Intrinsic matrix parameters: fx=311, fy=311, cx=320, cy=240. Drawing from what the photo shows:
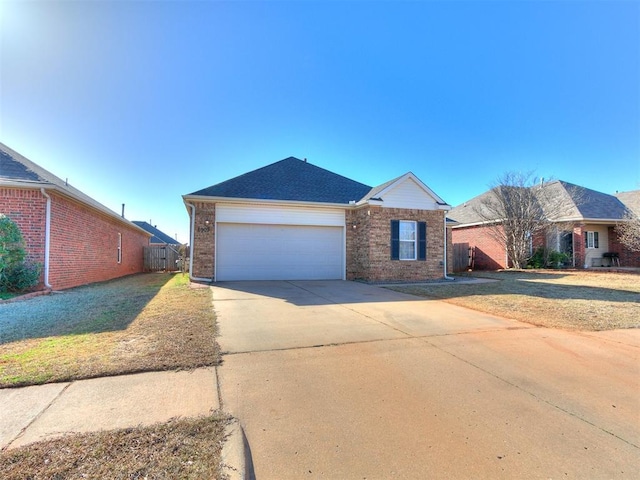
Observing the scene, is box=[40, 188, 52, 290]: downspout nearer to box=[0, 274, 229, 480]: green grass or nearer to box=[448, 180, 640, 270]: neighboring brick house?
box=[0, 274, 229, 480]: green grass

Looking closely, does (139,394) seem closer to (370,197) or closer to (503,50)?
(370,197)

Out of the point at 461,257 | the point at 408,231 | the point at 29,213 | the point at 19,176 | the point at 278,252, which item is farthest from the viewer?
the point at 461,257

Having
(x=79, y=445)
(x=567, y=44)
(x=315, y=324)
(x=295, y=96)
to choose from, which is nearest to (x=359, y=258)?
(x=295, y=96)

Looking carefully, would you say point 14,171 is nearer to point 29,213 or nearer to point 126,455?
point 29,213

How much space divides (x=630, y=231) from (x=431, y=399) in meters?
21.0

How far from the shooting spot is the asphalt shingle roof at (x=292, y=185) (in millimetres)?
12414

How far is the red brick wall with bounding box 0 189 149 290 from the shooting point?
8539mm

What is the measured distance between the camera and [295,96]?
37.9ft

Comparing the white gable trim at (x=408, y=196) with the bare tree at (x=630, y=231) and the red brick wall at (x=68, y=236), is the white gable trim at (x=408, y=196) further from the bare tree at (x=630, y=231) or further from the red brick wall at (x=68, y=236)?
the bare tree at (x=630, y=231)

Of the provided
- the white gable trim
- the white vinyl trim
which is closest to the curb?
the white vinyl trim

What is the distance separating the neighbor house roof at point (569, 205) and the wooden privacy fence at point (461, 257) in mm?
2041

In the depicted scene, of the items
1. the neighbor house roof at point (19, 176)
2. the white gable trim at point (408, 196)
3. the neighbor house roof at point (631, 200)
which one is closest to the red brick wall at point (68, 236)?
the neighbor house roof at point (19, 176)

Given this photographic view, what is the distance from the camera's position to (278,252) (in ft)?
41.2

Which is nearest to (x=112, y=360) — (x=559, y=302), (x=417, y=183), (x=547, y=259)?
(x=559, y=302)
